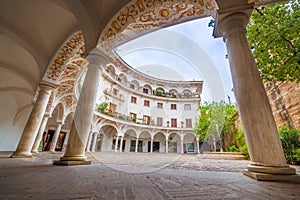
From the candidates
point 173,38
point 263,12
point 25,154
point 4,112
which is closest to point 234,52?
point 173,38

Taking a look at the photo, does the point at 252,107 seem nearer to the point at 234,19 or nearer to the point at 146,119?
the point at 234,19

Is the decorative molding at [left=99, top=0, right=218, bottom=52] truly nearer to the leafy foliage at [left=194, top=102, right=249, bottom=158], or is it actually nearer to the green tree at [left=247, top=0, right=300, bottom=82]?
the green tree at [left=247, top=0, right=300, bottom=82]

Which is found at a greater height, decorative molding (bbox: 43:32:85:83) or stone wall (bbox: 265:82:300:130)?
decorative molding (bbox: 43:32:85:83)

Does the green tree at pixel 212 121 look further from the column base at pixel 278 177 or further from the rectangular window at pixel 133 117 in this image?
the column base at pixel 278 177

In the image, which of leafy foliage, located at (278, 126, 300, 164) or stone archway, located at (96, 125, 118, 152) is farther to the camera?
stone archway, located at (96, 125, 118, 152)

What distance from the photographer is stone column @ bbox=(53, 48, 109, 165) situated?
274 centimetres

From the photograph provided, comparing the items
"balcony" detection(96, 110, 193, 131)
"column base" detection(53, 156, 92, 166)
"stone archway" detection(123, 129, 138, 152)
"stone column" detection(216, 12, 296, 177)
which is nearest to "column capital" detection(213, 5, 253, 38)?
"stone column" detection(216, 12, 296, 177)

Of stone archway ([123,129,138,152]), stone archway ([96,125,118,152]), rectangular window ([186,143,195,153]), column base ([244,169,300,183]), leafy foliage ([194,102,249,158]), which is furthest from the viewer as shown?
rectangular window ([186,143,195,153])

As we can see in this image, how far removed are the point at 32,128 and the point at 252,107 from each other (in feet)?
21.6

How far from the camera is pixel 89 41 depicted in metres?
3.61

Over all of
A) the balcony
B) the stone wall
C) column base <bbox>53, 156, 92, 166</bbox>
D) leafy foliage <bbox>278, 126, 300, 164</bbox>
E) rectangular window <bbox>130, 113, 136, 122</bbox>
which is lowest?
column base <bbox>53, 156, 92, 166</bbox>

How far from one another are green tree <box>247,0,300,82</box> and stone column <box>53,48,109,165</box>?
5292 millimetres

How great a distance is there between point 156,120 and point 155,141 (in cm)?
370

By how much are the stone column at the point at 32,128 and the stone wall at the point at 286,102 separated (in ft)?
32.0
